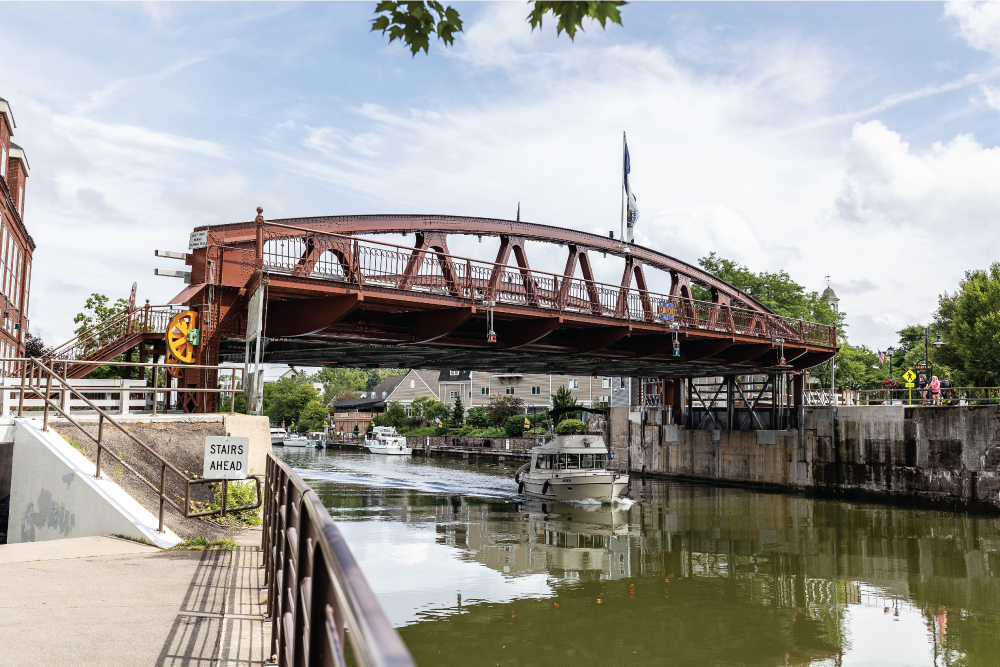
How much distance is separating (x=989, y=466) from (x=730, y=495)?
10949 millimetres

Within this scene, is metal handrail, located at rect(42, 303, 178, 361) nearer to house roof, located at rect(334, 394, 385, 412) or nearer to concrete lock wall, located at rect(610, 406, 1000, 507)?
concrete lock wall, located at rect(610, 406, 1000, 507)

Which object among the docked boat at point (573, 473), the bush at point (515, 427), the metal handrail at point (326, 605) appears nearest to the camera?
the metal handrail at point (326, 605)

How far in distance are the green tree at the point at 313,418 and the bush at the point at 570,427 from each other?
189 ft

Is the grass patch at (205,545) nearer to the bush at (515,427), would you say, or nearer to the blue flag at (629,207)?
the blue flag at (629,207)

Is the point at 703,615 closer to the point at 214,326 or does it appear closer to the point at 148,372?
the point at 214,326

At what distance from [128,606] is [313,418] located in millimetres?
106981

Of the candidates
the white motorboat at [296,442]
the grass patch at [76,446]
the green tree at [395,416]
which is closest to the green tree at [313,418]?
the white motorboat at [296,442]

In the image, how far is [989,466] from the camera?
1265 inches

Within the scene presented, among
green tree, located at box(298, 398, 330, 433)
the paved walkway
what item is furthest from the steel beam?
green tree, located at box(298, 398, 330, 433)

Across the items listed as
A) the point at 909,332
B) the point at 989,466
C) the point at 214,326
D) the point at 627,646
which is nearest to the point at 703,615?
the point at 627,646

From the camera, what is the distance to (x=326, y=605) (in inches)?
112

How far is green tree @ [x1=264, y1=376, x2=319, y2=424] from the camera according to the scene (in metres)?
119

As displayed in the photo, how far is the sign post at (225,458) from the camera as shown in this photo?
1102 cm

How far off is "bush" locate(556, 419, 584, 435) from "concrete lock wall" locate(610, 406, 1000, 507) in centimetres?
754
